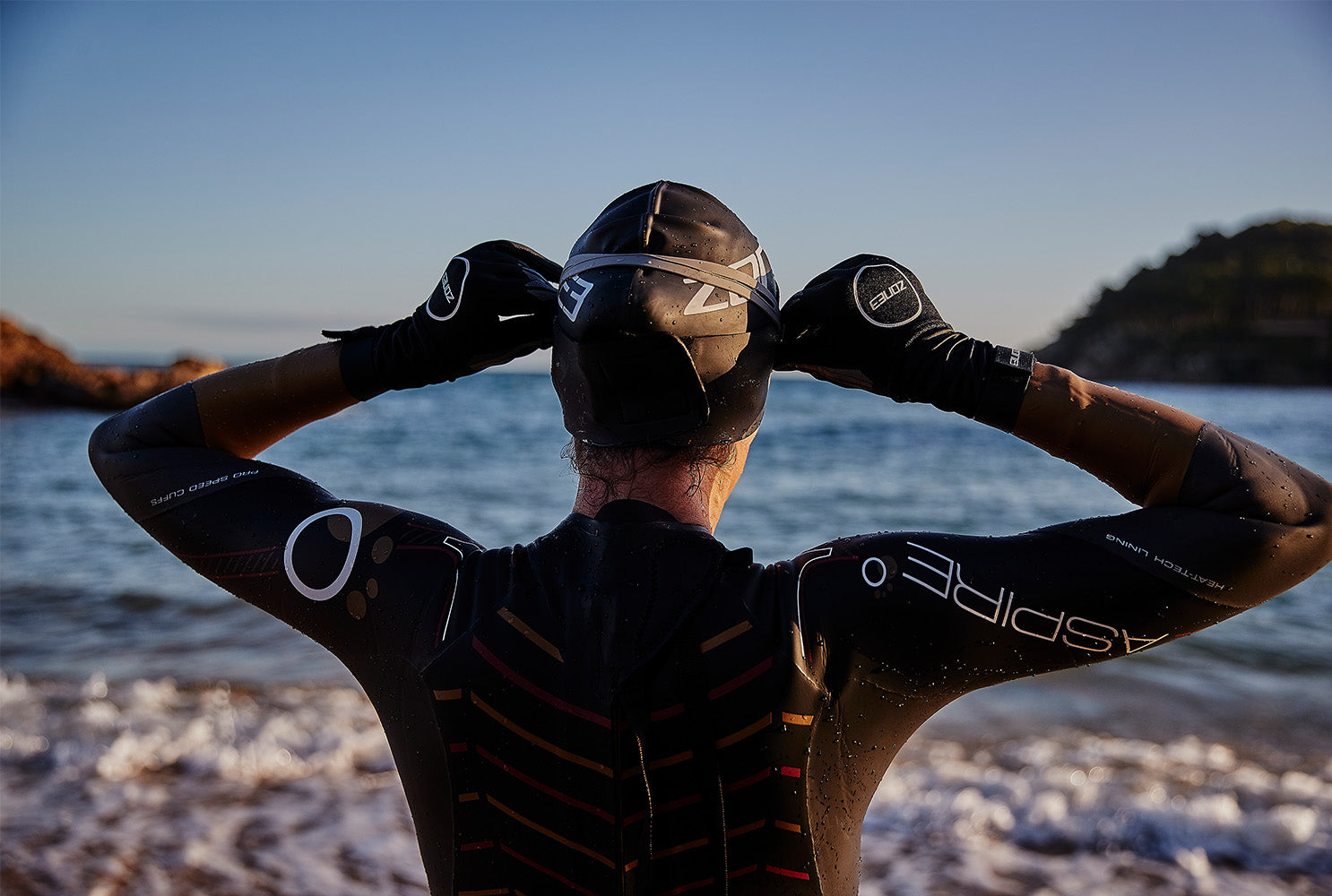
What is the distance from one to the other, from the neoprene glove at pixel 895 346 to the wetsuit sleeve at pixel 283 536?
2.47 ft

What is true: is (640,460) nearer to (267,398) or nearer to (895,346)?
(895,346)

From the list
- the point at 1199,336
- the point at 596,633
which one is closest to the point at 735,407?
the point at 596,633

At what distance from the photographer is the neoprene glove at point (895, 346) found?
1.55 m

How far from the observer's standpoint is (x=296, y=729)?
5016 mm

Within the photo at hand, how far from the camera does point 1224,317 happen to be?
8506 cm

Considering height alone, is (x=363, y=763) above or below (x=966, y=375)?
below

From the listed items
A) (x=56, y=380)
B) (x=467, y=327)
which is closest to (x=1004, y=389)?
(x=467, y=327)

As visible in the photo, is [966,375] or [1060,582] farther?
[966,375]

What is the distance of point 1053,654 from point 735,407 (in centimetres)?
64

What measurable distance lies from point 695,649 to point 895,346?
674mm

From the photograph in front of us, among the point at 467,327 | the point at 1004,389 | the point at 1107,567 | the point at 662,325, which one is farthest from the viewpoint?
the point at 467,327

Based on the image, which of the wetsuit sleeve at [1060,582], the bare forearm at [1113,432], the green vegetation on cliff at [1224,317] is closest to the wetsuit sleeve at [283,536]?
the wetsuit sleeve at [1060,582]

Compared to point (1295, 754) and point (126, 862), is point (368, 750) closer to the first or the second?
point (126, 862)

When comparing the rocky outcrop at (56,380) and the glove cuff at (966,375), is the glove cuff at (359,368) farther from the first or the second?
the rocky outcrop at (56,380)
